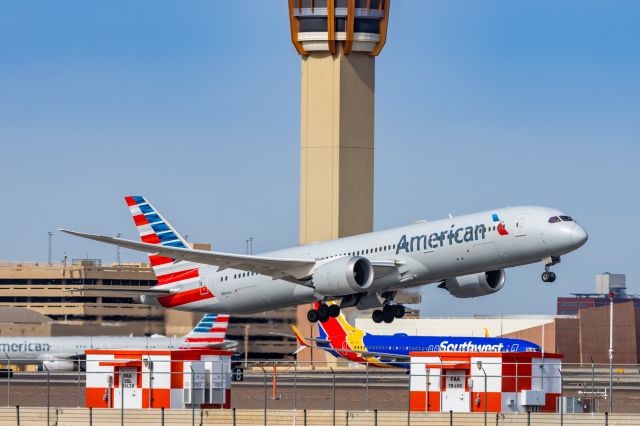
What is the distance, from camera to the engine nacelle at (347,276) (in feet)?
243

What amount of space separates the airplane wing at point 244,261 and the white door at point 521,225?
477 inches

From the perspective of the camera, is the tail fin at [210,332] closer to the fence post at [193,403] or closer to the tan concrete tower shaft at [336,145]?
the fence post at [193,403]

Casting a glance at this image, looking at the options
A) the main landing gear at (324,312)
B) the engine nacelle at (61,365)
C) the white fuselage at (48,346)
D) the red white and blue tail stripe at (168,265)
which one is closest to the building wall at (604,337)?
the white fuselage at (48,346)

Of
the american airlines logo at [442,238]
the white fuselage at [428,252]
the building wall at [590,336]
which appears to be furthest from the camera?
the building wall at [590,336]

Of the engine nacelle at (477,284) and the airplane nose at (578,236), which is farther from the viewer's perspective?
the engine nacelle at (477,284)

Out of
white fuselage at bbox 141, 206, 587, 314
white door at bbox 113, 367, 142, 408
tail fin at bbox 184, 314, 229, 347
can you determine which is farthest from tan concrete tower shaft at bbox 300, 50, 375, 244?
white door at bbox 113, 367, 142, 408

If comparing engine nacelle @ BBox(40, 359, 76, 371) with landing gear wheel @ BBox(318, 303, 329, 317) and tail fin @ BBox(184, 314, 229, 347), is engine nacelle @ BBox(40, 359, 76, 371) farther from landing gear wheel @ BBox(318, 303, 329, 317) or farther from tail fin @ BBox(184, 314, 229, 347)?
landing gear wheel @ BBox(318, 303, 329, 317)

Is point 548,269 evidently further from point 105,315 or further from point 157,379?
point 105,315

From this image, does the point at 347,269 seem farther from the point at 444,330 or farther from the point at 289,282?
the point at 444,330

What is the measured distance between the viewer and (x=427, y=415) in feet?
189

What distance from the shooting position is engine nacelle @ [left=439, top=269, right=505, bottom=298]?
78.6m

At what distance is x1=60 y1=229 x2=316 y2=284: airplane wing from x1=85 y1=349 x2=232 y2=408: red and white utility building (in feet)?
40.5

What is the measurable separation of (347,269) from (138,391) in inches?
594

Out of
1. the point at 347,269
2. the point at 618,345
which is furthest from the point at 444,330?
the point at 347,269
